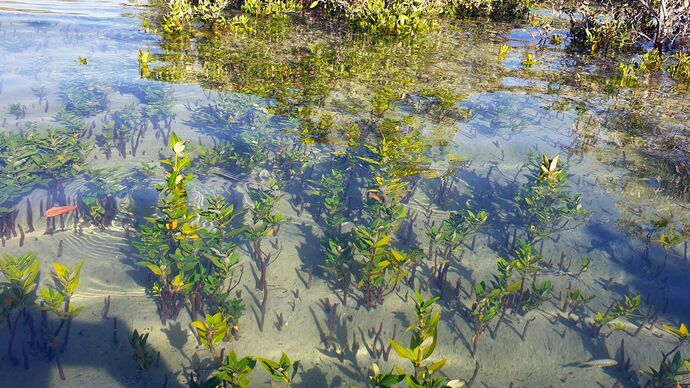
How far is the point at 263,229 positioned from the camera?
4078mm

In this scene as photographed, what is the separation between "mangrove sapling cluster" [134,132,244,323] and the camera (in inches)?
136

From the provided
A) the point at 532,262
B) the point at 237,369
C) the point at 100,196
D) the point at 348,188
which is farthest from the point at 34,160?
the point at 532,262

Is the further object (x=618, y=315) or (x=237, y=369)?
(x=618, y=315)

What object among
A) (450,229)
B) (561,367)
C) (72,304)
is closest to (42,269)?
(72,304)

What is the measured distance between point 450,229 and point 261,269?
187 centimetres

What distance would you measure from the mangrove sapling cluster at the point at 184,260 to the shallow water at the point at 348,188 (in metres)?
0.17

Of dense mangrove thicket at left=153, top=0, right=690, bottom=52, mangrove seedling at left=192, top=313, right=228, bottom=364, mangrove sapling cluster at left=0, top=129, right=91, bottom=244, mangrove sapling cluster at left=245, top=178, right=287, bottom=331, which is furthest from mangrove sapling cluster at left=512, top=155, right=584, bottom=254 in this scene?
dense mangrove thicket at left=153, top=0, right=690, bottom=52

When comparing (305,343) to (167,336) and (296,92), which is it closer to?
(167,336)

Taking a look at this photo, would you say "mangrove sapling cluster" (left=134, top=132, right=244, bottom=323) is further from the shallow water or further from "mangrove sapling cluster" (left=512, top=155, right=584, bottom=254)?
"mangrove sapling cluster" (left=512, top=155, right=584, bottom=254)

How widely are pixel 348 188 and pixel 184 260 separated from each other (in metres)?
2.10

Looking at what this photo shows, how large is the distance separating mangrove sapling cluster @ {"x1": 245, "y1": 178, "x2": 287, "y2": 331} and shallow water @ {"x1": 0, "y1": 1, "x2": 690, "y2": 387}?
10 cm

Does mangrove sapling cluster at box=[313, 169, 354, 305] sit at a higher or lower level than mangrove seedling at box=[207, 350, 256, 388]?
higher

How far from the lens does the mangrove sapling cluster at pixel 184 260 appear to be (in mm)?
3457

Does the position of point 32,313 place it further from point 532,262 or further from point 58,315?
point 532,262
